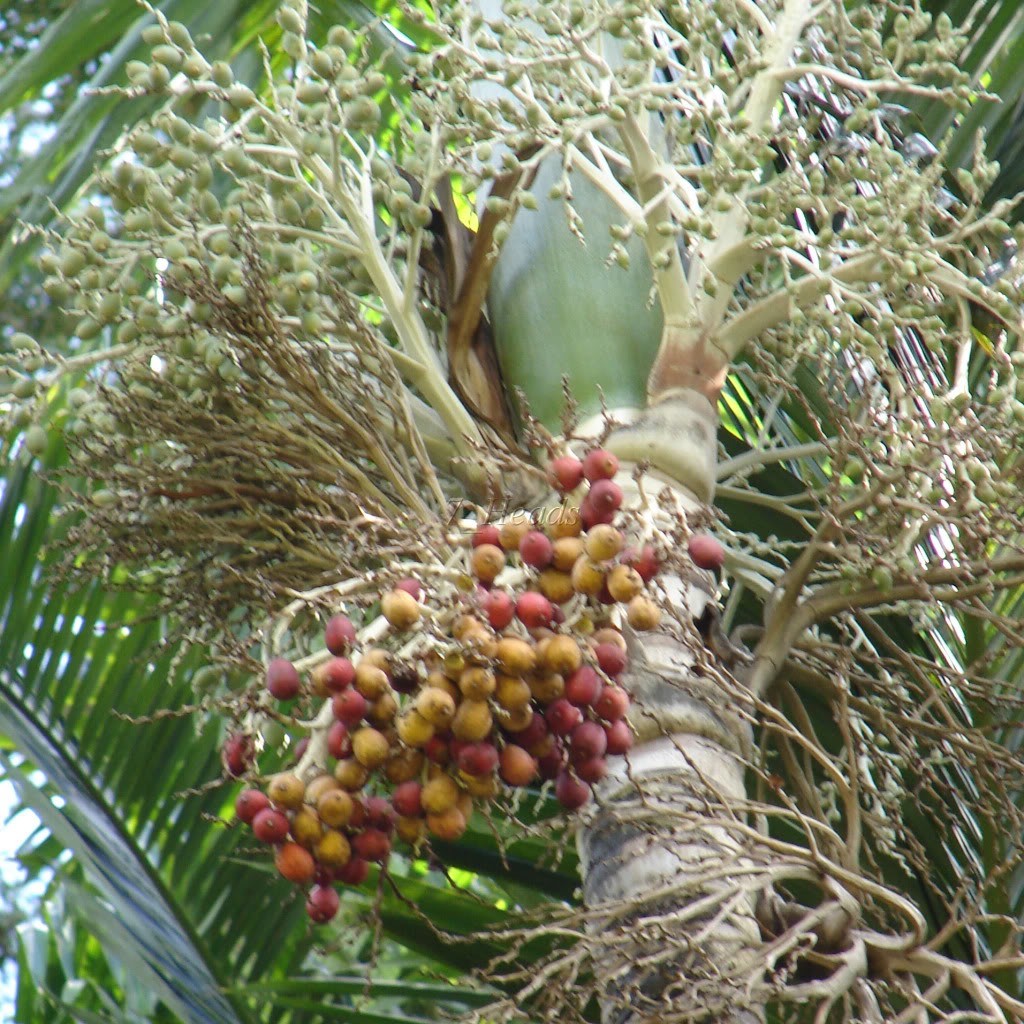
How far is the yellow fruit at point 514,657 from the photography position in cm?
113

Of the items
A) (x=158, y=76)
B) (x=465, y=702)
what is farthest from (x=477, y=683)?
(x=158, y=76)

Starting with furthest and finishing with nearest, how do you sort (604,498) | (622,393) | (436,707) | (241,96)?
(622,393)
(241,96)
(604,498)
(436,707)

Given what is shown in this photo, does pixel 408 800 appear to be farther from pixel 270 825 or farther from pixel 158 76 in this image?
pixel 158 76

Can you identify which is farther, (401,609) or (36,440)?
(36,440)

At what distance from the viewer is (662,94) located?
1.62 metres

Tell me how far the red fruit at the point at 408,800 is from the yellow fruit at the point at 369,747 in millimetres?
35

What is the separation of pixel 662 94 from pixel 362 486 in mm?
585

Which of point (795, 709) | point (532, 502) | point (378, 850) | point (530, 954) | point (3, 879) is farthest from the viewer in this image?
point (3, 879)

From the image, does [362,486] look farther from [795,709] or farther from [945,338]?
[945,338]

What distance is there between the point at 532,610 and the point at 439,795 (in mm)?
175

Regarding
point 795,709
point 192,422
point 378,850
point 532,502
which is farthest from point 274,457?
point 795,709

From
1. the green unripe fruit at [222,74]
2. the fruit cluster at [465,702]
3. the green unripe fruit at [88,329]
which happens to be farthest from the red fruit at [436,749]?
the green unripe fruit at [222,74]

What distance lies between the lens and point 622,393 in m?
1.59

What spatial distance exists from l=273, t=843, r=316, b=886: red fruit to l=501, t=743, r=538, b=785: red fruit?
0.59ft
